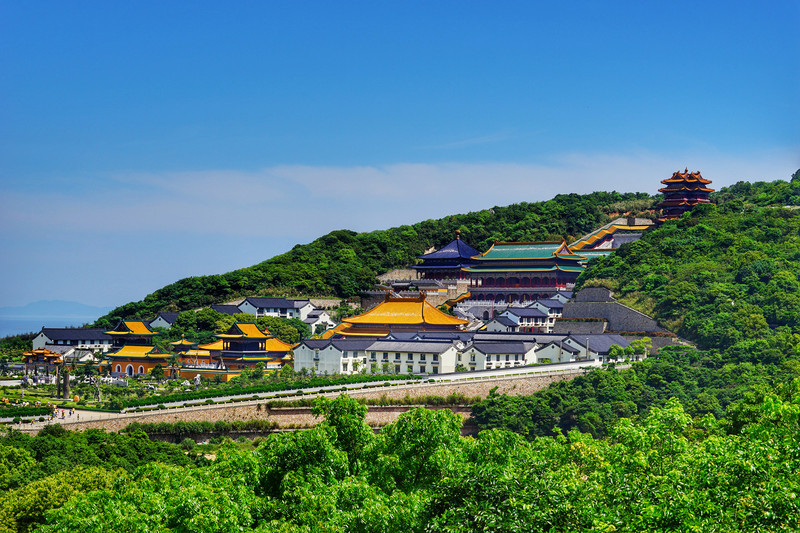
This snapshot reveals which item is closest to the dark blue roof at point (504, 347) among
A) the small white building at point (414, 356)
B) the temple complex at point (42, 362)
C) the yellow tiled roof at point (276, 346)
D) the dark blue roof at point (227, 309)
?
the small white building at point (414, 356)

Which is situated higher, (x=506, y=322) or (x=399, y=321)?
(x=399, y=321)

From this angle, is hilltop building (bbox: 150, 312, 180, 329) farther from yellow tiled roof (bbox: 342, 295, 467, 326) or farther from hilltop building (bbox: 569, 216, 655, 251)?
hilltop building (bbox: 569, 216, 655, 251)

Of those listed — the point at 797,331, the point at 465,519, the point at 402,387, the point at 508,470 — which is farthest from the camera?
the point at 797,331

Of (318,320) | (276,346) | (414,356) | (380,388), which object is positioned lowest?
(380,388)

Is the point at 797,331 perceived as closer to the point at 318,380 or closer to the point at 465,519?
the point at 318,380

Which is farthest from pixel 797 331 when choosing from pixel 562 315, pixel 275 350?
pixel 275 350

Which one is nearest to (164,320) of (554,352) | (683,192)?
(554,352)

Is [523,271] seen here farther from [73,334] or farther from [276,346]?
[73,334]
